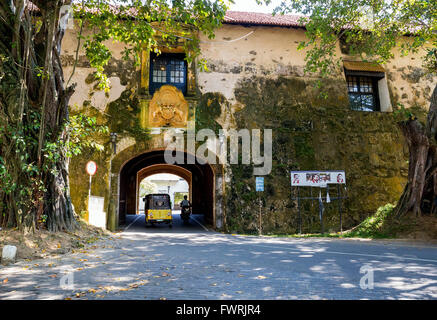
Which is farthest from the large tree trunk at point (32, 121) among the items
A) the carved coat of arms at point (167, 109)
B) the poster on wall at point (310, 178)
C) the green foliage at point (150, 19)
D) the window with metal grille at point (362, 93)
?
the window with metal grille at point (362, 93)

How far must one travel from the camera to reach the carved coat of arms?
12852 millimetres

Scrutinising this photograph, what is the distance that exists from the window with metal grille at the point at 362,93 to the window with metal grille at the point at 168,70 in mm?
7849

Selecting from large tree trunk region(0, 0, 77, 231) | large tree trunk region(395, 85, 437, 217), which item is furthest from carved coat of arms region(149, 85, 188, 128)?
large tree trunk region(395, 85, 437, 217)

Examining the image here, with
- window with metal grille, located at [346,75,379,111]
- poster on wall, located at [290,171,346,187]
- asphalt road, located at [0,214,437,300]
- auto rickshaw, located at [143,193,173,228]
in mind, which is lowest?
asphalt road, located at [0,214,437,300]

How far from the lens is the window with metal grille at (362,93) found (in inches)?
591

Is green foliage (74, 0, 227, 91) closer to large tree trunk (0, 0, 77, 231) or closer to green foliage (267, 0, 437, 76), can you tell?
large tree trunk (0, 0, 77, 231)

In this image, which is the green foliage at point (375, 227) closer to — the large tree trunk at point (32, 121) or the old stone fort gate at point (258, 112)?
the old stone fort gate at point (258, 112)

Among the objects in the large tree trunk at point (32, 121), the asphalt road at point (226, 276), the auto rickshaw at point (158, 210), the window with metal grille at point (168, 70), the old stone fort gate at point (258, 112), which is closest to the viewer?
the asphalt road at point (226, 276)

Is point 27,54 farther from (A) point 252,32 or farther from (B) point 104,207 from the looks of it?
(A) point 252,32

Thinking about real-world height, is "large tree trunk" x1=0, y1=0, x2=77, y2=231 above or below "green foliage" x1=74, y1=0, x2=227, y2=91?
below

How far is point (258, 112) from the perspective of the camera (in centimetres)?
1366

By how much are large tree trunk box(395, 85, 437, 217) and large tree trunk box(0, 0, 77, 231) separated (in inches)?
377

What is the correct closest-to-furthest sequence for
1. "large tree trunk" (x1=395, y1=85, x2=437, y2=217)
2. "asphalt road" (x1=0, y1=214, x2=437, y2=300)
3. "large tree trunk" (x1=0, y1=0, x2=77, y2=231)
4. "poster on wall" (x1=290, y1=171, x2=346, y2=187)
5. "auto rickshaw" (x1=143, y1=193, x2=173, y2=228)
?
"asphalt road" (x1=0, y1=214, x2=437, y2=300)
"large tree trunk" (x1=0, y1=0, x2=77, y2=231)
"large tree trunk" (x1=395, y1=85, x2=437, y2=217)
"poster on wall" (x1=290, y1=171, x2=346, y2=187)
"auto rickshaw" (x1=143, y1=193, x2=173, y2=228)

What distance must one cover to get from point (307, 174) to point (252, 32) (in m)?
6.93
